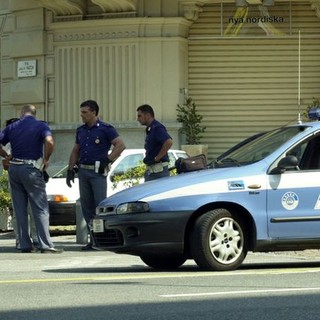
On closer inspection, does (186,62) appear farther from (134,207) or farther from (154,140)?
(134,207)

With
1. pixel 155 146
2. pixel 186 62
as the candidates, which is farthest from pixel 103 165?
pixel 186 62

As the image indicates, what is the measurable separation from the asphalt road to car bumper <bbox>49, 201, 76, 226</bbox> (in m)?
4.61

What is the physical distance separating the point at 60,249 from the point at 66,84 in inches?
410

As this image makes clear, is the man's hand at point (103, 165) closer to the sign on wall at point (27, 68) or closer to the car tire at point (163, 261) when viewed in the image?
the car tire at point (163, 261)

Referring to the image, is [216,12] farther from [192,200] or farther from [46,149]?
[192,200]

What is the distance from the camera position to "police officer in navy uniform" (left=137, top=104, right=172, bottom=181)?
14000 mm

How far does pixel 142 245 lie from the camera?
10.9 meters

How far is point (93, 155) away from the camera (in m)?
14.0

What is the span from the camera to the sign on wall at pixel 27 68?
24.7m

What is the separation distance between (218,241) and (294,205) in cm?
91

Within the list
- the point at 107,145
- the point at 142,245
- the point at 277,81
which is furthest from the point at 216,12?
the point at 142,245

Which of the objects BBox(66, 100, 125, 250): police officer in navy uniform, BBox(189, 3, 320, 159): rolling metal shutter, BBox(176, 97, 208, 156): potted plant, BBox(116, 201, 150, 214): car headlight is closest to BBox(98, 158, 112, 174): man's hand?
BBox(66, 100, 125, 250): police officer in navy uniform

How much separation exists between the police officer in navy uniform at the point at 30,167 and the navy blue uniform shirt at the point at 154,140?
1.29m

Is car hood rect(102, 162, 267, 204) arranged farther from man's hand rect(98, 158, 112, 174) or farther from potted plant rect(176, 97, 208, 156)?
potted plant rect(176, 97, 208, 156)
